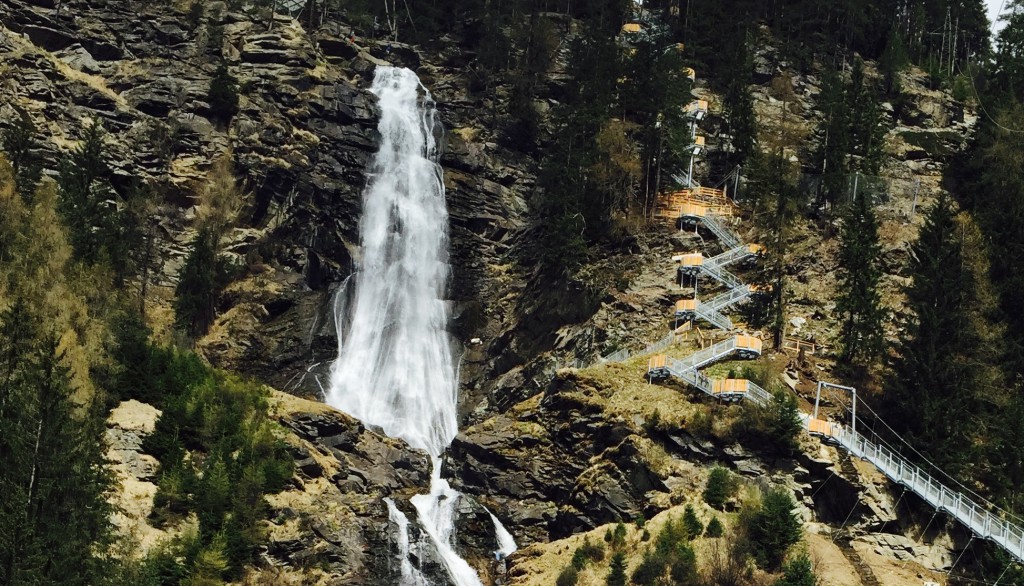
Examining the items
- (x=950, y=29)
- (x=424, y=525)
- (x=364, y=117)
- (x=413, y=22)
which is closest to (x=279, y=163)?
(x=364, y=117)

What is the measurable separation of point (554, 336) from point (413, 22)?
38543 millimetres

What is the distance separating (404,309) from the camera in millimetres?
72875

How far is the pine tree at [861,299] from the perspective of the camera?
189 feet

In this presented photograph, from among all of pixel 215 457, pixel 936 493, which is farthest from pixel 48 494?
pixel 936 493

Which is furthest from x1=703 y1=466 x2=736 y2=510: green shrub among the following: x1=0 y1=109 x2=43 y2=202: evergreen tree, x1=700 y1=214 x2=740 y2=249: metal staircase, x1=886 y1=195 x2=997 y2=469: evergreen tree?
x1=0 y1=109 x2=43 y2=202: evergreen tree

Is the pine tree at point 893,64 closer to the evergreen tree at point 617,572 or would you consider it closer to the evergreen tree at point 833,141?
the evergreen tree at point 833,141

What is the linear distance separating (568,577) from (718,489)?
24.9 ft

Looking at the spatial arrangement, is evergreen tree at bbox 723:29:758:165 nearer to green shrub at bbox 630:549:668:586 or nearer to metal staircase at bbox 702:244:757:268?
metal staircase at bbox 702:244:757:268

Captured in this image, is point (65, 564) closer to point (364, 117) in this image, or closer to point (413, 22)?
point (364, 117)

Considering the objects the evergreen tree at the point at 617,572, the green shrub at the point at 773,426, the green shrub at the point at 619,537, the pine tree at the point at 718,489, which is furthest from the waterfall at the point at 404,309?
the green shrub at the point at 773,426

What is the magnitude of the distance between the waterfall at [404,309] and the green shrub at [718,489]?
12.3 metres

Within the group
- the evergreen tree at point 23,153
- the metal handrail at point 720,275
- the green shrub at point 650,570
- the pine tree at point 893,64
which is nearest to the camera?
the green shrub at point 650,570

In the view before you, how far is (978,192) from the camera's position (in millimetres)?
70625

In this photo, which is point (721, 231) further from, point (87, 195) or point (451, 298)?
point (87, 195)
